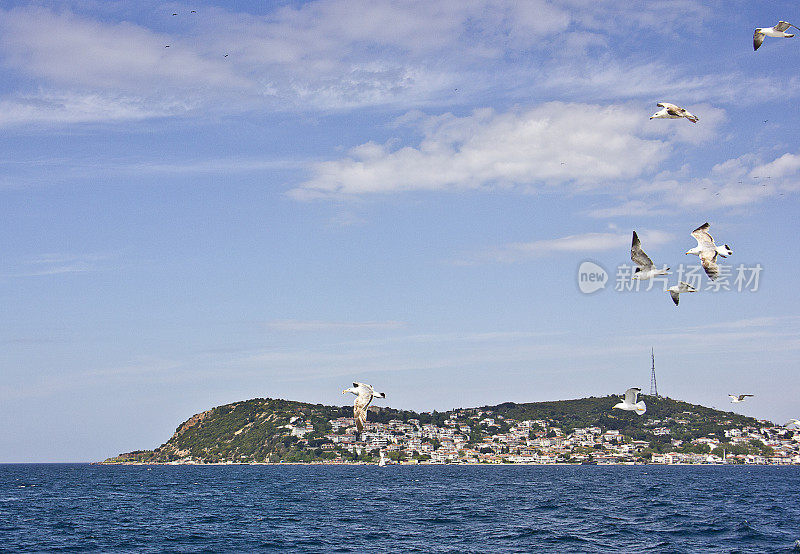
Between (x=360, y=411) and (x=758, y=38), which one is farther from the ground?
(x=758, y=38)

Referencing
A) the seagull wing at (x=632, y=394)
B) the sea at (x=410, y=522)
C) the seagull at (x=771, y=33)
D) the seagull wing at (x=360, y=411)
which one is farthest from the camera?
the sea at (x=410, y=522)

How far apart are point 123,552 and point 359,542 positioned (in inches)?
576

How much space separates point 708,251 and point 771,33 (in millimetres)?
7360

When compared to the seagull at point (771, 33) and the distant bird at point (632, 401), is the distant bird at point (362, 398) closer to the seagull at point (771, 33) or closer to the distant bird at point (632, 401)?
the distant bird at point (632, 401)

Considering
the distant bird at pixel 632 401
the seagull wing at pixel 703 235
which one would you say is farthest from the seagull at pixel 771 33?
the distant bird at pixel 632 401

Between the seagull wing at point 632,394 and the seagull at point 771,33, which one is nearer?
the seagull at point 771,33

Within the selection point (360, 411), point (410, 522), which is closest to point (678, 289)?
point (360, 411)

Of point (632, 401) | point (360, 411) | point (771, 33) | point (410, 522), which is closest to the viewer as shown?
point (771, 33)

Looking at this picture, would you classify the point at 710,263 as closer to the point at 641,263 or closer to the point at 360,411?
the point at 641,263

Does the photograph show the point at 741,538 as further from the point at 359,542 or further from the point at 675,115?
the point at 675,115

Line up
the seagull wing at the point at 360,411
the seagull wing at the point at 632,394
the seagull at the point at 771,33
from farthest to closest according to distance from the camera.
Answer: the seagull wing at the point at 632,394
the seagull wing at the point at 360,411
the seagull at the point at 771,33

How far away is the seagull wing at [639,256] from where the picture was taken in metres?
30.0

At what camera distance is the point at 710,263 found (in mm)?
27234

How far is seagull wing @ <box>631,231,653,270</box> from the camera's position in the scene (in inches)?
1183
